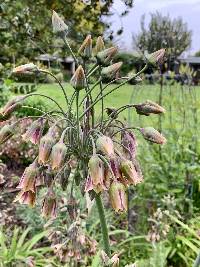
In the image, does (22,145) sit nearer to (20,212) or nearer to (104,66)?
(20,212)

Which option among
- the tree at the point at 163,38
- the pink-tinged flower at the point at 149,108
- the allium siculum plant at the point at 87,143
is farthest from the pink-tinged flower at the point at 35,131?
the tree at the point at 163,38

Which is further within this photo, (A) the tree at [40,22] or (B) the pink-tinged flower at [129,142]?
(A) the tree at [40,22]

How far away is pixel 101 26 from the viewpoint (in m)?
5.27

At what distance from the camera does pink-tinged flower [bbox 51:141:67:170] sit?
128 cm

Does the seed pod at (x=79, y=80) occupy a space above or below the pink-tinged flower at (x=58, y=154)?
above

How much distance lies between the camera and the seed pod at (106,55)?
1.36 meters

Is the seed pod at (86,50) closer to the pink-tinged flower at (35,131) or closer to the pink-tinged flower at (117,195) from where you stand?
the pink-tinged flower at (35,131)

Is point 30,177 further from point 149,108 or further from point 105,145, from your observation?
point 149,108

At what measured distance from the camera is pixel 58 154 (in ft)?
4.22

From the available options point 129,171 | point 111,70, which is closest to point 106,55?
point 111,70

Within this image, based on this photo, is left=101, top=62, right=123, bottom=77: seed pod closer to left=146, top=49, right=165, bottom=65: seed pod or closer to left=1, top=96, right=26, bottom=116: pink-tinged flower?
left=146, top=49, right=165, bottom=65: seed pod

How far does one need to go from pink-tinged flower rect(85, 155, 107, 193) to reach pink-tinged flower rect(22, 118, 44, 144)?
17 cm

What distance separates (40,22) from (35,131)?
4.06m

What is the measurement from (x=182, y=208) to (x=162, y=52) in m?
3.26
